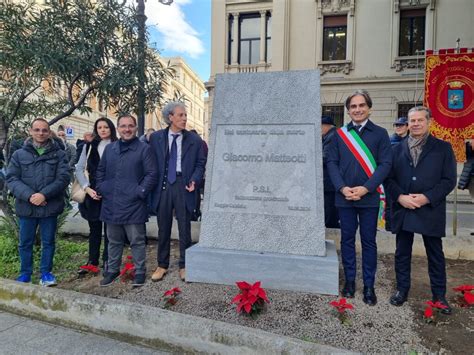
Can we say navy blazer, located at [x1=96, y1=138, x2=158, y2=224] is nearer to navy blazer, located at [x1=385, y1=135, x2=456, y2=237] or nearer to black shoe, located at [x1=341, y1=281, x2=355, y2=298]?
black shoe, located at [x1=341, y1=281, x2=355, y2=298]

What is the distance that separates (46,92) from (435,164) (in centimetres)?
552

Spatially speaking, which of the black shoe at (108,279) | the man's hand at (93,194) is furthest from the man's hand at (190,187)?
the black shoe at (108,279)

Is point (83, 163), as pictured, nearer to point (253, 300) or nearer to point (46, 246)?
point (46, 246)

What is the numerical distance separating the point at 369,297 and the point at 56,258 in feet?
12.9

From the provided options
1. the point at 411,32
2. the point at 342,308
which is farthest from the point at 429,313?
the point at 411,32

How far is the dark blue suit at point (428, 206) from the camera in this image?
336 cm

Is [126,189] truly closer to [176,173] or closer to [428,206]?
[176,173]

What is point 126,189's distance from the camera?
3998 mm

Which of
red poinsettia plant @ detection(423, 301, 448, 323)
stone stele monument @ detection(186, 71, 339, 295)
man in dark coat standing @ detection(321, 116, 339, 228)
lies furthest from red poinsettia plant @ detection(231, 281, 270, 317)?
man in dark coat standing @ detection(321, 116, 339, 228)

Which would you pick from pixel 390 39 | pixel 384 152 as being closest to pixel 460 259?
pixel 384 152

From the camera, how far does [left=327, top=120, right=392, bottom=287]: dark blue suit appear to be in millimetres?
3516

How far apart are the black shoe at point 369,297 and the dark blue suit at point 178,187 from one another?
194 centimetres

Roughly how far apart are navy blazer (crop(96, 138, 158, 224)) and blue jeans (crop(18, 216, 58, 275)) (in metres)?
0.65

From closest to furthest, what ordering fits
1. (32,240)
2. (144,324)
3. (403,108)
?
(144,324) → (32,240) → (403,108)
